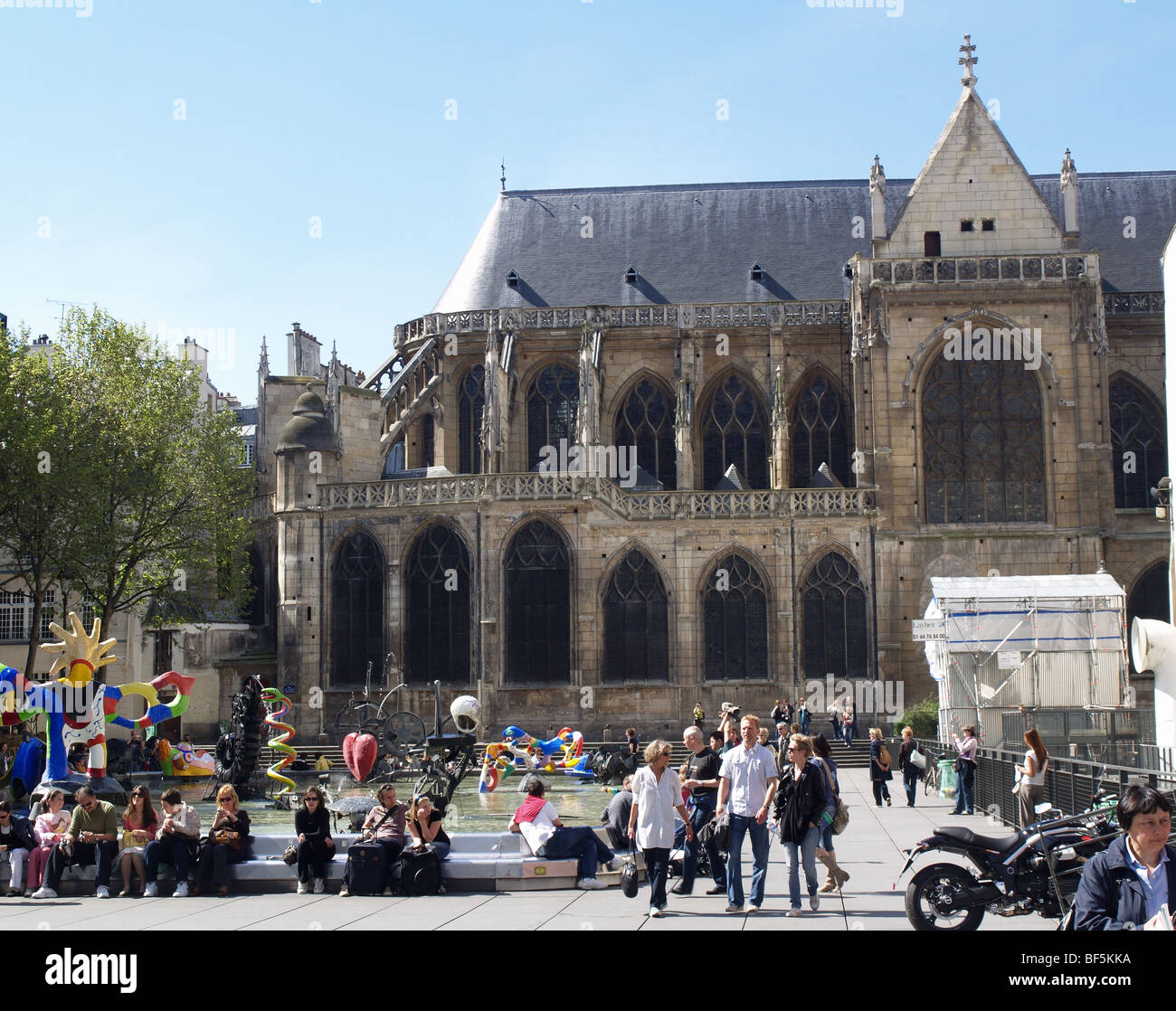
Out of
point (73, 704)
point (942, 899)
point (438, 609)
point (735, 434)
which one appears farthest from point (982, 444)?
point (942, 899)

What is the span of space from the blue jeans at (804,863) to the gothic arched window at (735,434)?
1167 inches

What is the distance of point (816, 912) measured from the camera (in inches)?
436

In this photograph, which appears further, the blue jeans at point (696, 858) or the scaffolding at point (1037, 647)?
the scaffolding at point (1037, 647)

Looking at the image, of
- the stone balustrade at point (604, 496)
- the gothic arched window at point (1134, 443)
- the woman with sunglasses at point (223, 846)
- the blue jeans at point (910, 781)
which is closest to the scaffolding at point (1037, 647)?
the stone balustrade at point (604, 496)

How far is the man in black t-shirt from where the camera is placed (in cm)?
1235

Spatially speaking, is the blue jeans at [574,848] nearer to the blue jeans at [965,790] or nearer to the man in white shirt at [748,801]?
the man in white shirt at [748,801]

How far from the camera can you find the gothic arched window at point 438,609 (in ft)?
116

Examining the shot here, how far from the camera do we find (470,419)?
4203 cm

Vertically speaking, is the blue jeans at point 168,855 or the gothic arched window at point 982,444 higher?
the gothic arched window at point 982,444

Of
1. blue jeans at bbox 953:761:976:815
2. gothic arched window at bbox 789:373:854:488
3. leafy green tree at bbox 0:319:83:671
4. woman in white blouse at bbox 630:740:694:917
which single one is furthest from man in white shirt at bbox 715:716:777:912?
gothic arched window at bbox 789:373:854:488

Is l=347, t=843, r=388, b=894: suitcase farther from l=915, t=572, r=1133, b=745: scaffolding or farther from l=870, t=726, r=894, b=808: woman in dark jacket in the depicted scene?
l=915, t=572, r=1133, b=745: scaffolding

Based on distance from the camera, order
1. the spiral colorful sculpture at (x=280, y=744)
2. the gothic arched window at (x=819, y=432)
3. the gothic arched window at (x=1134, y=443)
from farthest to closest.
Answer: the gothic arched window at (x=819, y=432), the gothic arched window at (x=1134, y=443), the spiral colorful sculpture at (x=280, y=744)

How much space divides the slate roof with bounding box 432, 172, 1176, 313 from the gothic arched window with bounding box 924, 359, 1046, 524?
5.41 m
